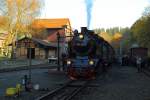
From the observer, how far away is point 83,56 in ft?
88.6

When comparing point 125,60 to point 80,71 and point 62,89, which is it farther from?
point 62,89

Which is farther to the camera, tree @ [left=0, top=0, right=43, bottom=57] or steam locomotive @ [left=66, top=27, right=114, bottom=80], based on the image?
tree @ [left=0, top=0, right=43, bottom=57]

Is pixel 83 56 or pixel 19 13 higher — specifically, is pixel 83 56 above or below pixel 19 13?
below

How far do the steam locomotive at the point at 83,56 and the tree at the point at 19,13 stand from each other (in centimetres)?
4038

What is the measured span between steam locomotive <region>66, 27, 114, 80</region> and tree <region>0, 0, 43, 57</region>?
132 ft

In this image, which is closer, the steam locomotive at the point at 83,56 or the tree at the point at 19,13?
the steam locomotive at the point at 83,56

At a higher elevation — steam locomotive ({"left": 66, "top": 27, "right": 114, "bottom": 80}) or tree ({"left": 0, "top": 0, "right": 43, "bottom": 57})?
tree ({"left": 0, "top": 0, "right": 43, "bottom": 57})

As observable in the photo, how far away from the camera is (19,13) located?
68.2 metres

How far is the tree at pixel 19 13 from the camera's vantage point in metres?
67.0

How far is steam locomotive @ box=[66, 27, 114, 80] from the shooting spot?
2606 centimetres

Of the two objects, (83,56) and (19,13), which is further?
(19,13)

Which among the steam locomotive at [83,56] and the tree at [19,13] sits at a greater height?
the tree at [19,13]

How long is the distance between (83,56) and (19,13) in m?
43.0

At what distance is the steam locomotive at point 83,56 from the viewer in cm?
2606
